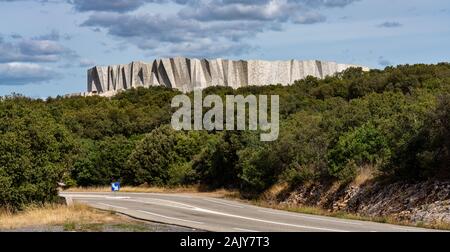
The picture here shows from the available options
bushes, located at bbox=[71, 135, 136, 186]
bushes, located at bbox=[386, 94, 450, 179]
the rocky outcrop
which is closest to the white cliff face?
bushes, located at bbox=[71, 135, 136, 186]

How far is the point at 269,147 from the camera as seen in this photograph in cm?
4184

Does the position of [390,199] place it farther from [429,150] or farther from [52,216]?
[52,216]

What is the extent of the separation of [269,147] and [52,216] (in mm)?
21521

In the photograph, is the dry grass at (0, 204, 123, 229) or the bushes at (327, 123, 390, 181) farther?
the bushes at (327, 123, 390, 181)

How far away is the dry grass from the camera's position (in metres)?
20.8

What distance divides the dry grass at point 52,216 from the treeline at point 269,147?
1.63 m

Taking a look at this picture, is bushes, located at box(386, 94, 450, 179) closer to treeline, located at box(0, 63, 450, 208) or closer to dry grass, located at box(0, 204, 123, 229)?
treeline, located at box(0, 63, 450, 208)

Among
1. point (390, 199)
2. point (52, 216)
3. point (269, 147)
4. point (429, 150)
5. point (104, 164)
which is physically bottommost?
point (104, 164)

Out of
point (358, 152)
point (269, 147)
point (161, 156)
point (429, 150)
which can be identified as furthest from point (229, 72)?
point (429, 150)

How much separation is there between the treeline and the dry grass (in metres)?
1.63

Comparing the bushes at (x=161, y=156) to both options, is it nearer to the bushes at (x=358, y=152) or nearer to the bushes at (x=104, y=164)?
the bushes at (x=104, y=164)

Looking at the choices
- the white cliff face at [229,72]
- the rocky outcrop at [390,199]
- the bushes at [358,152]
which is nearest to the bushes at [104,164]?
the rocky outcrop at [390,199]
